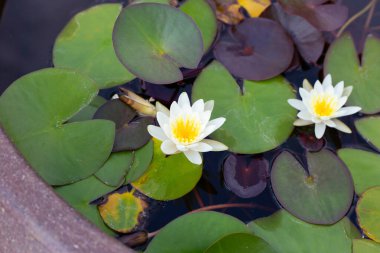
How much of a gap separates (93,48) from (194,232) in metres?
0.73

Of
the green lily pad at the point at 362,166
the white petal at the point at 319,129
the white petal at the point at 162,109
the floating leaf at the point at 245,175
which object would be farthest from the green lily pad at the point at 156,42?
the green lily pad at the point at 362,166

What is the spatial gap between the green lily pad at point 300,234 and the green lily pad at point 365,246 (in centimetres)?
2

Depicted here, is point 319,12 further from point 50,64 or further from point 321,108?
point 50,64

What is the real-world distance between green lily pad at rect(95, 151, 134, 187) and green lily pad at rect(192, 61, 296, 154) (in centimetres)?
28

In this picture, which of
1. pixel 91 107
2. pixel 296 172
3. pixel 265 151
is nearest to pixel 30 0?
pixel 91 107

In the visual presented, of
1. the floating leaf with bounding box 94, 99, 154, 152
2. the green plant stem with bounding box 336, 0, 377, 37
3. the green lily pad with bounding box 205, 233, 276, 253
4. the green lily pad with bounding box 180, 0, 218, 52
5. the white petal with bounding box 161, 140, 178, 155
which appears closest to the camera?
the green lily pad with bounding box 205, 233, 276, 253

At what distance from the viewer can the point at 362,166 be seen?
1511 millimetres

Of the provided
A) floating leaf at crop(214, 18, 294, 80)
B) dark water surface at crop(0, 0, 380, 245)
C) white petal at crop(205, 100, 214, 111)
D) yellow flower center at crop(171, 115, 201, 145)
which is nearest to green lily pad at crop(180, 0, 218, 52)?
floating leaf at crop(214, 18, 294, 80)

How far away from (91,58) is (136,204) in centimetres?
53

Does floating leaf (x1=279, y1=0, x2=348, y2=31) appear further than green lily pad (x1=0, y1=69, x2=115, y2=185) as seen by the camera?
Yes

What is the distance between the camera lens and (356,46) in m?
1.83

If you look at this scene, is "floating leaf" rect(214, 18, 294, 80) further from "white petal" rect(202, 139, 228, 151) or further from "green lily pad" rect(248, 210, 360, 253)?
"green lily pad" rect(248, 210, 360, 253)

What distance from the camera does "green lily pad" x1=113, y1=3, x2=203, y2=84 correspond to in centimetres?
150

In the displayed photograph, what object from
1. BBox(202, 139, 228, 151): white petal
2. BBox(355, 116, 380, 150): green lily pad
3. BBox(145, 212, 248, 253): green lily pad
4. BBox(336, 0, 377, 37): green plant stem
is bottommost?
BBox(355, 116, 380, 150): green lily pad
